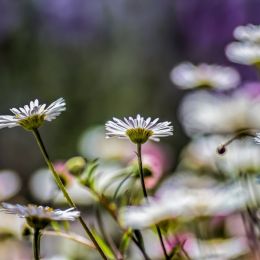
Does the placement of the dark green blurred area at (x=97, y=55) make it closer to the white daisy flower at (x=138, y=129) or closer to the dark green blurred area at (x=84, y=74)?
the dark green blurred area at (x=84, y=74)

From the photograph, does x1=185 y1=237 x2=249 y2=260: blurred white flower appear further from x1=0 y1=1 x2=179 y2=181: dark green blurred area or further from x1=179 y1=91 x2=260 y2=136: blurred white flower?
x1=0 y1=1 x2=179 y2=181: dark green blurred area

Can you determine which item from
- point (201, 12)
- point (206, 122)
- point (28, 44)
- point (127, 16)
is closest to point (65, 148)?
point (28, 44)

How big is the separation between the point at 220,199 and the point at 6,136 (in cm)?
177

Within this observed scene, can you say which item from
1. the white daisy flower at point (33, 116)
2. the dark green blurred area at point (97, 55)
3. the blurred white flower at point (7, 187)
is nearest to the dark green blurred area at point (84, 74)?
the dark green blurred area at point (97, 55)

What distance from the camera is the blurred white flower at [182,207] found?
41 cm

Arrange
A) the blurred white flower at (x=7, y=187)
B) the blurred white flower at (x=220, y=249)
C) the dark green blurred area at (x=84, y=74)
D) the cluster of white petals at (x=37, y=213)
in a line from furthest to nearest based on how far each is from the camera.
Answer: the dark green blurred area at (x=84, y=74)
the blurred white flower at (x=7, y=187)
the blurred white flower at (x=220, y=249)
the cluster of white petals at (x=37, y=213)

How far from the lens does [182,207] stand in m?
0.42

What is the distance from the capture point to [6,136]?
7.11 ft

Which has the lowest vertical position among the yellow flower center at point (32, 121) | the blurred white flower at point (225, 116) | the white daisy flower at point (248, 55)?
the yellow flower center at point (32, 121)

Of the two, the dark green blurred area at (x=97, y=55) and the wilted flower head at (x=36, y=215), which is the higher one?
the dark green blurred area at (x=97, y=55)

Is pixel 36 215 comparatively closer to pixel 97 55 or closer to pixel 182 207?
pixel 182 207

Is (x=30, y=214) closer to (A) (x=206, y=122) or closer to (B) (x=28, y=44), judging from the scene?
(A) (x=206, y=122)

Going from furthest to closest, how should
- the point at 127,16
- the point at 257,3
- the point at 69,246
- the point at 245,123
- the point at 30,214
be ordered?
the point at 127,16 → the point at 257,3 → the point at 69,246 → the point at 245,123 → the point at 30,214

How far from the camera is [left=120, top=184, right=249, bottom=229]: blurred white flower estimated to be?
41cm
